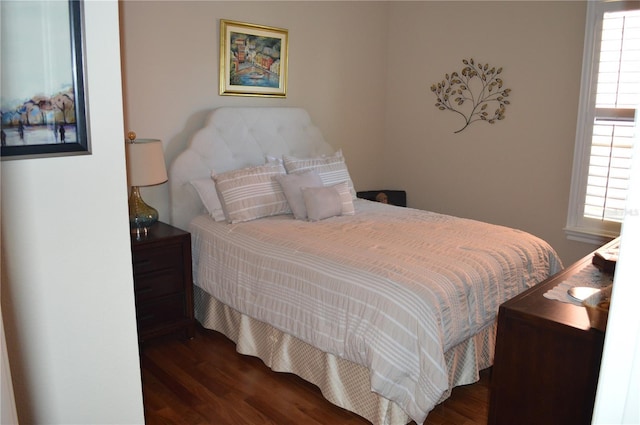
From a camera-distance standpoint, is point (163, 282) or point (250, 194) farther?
point (250, 194)

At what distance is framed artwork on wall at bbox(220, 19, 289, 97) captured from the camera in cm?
386

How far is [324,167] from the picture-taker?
401 cm

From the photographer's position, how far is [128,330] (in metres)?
1.53

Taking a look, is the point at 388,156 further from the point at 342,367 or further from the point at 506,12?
the point at 342,367

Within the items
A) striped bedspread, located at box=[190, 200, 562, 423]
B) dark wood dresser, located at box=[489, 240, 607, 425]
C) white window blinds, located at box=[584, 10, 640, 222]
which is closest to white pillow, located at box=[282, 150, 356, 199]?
striped bedspread, located at box=[190, 200, 562, 423]

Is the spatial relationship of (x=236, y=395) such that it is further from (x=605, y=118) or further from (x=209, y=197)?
(x=605, y=118)

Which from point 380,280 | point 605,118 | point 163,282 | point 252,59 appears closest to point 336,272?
point 380,280

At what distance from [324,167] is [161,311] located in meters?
1.58

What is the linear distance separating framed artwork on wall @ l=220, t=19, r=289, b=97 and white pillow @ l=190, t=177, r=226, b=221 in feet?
2.48

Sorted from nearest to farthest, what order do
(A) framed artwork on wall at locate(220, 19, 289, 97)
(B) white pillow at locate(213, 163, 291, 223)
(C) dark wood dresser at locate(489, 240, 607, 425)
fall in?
1. (C) dark wood dresser at locate(489, 240, 607, 425)
2. (B) white pillow at locate(213, 163, 291, 223)
3. (A) framed artwork on wall at locate(220, 19, 289, 97)

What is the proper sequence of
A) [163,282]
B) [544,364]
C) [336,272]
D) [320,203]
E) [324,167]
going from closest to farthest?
[544,364] → [336,272] → [163,282] → [320,203] → [324,167]

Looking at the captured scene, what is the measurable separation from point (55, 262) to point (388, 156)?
4.23 meters

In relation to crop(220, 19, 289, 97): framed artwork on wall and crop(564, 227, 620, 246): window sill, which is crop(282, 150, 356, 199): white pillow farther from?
crop(564, 227, 620, 246): window sill

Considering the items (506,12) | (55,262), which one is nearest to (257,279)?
(55,262)
